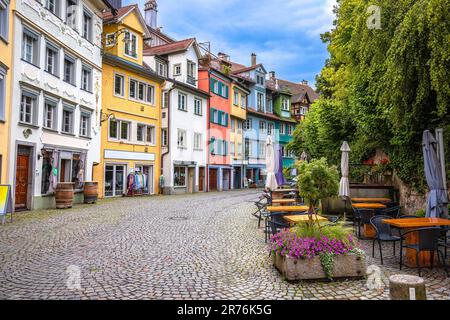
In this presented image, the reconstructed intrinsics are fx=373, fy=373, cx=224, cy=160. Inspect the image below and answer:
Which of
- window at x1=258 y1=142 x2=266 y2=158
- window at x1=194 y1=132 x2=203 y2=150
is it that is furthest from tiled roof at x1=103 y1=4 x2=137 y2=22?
window at x1=258 y1=142 x2=266 y2=158

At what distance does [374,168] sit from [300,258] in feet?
36.1

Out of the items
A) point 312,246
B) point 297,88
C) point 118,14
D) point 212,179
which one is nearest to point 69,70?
point 118,14

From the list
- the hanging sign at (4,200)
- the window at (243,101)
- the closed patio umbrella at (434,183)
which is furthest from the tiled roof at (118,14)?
the closed patio umbrella at (434,183)

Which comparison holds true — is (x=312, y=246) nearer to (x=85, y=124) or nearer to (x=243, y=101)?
(x=85, y=124)

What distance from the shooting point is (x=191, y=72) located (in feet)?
108

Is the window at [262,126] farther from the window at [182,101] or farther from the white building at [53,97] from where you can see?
the white building at [53,97]

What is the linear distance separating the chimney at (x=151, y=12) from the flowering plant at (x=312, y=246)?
4038 cm

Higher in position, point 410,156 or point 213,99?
point 213,99

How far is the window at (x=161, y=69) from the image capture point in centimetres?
3047

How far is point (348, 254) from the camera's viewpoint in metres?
5.91

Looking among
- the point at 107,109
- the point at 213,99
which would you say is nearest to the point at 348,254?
the point at 107,109

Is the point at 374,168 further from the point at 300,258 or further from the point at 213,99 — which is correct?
the point at 213,99

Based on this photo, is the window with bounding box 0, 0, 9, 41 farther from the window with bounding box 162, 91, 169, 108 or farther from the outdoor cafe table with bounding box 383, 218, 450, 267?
the window with bounding box 162, 91, 169, 108

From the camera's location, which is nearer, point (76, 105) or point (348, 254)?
point (348, 254)
